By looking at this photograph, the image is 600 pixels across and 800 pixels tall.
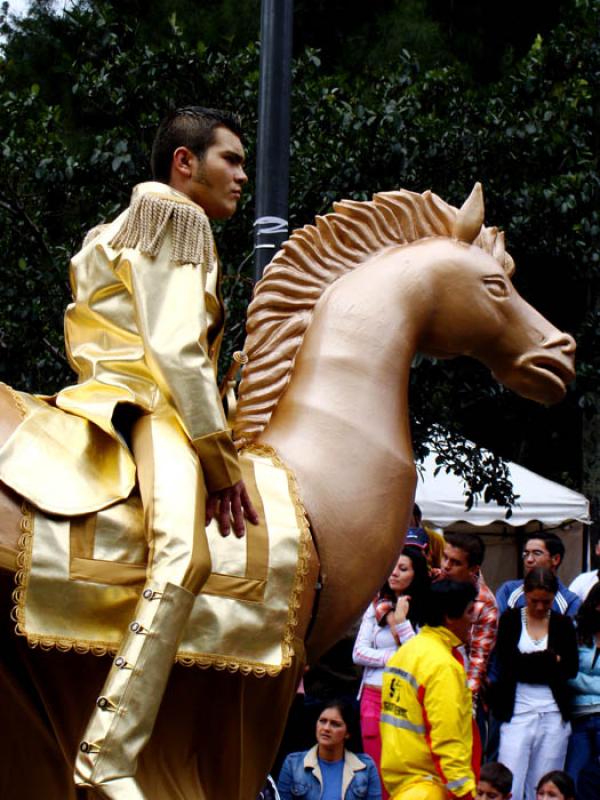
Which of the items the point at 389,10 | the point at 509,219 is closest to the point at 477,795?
the point at 509,219

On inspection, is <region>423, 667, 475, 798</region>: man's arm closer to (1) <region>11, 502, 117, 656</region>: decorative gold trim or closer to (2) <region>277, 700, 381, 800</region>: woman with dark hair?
(2) <region>277, 700, 381, 800</region>: woman with dark hair

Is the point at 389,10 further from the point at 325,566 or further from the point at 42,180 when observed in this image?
the point at 325,566

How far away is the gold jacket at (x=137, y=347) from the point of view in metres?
3.57

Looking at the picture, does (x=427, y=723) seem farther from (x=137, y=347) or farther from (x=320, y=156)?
(x=320, y=156)

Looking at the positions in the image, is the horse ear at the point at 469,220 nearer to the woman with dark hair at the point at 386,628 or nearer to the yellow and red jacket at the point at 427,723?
the yellow and red jacket at the point at 427,723

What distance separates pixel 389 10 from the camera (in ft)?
42.0

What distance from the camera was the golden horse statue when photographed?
3701mm

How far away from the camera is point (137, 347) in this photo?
3.73 m

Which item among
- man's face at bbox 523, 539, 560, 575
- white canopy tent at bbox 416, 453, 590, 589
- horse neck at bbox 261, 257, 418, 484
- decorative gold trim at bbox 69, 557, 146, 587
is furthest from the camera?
white canopy tent at bbox 416, 453, 590, 589

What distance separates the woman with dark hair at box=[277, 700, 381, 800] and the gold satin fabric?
284 centimetres

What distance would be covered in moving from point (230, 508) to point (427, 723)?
277cm

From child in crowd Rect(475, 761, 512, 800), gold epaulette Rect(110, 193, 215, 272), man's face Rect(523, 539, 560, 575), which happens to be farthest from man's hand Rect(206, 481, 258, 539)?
man's face Rect(523, 539, 560, 575)

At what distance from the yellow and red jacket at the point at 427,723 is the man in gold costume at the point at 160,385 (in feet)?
8.66

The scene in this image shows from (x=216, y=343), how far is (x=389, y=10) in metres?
9.63
